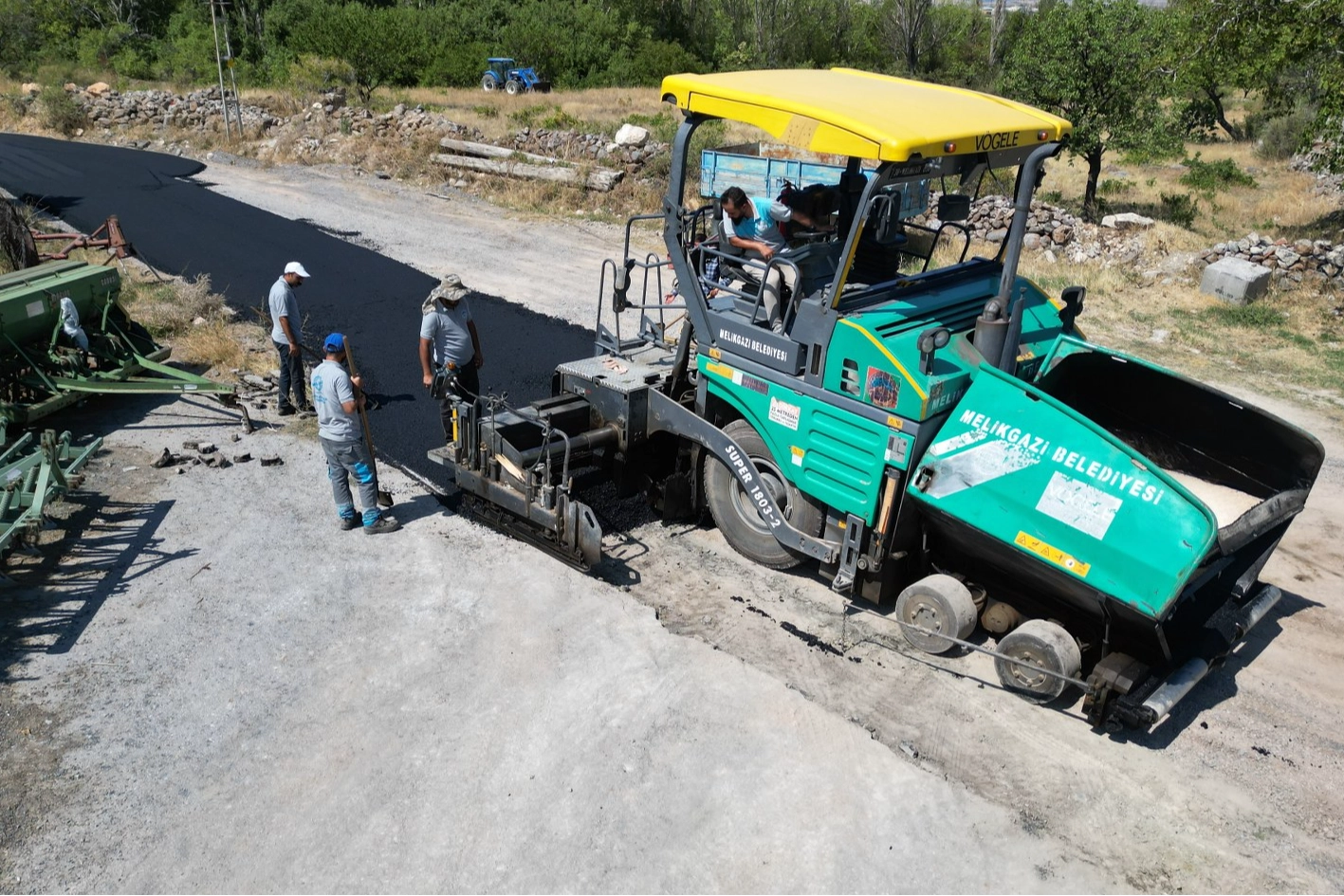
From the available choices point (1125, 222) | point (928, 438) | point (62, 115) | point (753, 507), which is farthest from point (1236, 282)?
point (62, 115)

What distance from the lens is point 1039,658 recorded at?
5305mm

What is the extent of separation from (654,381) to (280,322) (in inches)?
136

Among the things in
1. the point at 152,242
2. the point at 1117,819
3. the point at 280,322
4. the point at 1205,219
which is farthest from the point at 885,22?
the point at 1117,819

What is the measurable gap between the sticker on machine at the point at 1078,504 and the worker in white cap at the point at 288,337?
6.26 metres

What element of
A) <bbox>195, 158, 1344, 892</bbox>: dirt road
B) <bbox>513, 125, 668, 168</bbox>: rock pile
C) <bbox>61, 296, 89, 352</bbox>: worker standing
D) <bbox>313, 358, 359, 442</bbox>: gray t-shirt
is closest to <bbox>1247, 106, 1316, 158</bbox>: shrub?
<bbox>513, 125, 668, 168</bbox>: rock pile

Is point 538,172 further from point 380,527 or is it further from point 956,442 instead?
point 956,442

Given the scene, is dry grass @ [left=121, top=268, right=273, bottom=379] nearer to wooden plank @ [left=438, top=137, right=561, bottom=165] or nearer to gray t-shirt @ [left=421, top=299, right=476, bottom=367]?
gray t-shirt @ [left=421, top=299, right=476, bottom=367]

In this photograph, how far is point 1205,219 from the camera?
20.1 m

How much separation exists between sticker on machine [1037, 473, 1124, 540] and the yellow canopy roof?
188cm

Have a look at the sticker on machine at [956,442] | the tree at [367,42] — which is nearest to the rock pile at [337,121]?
the tree at [367,42]

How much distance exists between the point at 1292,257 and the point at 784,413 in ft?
36.6

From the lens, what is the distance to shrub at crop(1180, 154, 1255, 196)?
23.5 metres

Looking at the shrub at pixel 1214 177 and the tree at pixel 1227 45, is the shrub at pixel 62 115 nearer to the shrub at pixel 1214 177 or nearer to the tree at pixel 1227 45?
the tree at pixel 1227 45

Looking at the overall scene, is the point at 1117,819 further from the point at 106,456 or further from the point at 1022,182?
the point at 106,456
